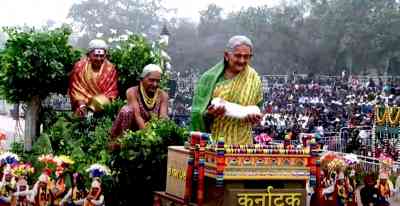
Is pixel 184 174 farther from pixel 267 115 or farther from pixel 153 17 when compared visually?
pixel 153 17

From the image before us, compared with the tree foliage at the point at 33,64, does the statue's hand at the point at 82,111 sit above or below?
below

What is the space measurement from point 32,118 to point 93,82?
1.59 m

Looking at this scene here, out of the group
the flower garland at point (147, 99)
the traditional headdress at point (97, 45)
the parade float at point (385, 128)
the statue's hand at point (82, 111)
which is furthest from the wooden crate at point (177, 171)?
the parade float at point (385, 128)

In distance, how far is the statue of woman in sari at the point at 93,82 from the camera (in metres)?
12.9

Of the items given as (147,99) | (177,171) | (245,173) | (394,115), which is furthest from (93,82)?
(394,115)

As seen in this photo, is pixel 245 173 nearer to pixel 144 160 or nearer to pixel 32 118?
pixel 144 160

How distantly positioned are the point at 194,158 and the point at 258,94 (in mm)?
1499

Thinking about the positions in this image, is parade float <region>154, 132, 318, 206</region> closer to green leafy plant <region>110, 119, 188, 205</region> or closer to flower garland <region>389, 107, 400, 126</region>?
green leafy plant <region>110, 119, 188, 205</region>

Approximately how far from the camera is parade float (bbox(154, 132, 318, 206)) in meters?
6.66

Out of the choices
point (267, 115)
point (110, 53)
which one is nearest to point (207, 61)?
point (267, 115)

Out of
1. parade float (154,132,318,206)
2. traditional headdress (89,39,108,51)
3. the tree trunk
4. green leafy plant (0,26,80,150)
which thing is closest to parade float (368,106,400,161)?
traditional headdress (89,39,108,51)

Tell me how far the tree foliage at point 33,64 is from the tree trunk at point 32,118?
0.48ft

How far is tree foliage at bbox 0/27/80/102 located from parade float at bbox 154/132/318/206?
6.48m

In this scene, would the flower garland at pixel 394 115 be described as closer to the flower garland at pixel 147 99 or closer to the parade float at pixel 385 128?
the parade float at pixel 385 128
